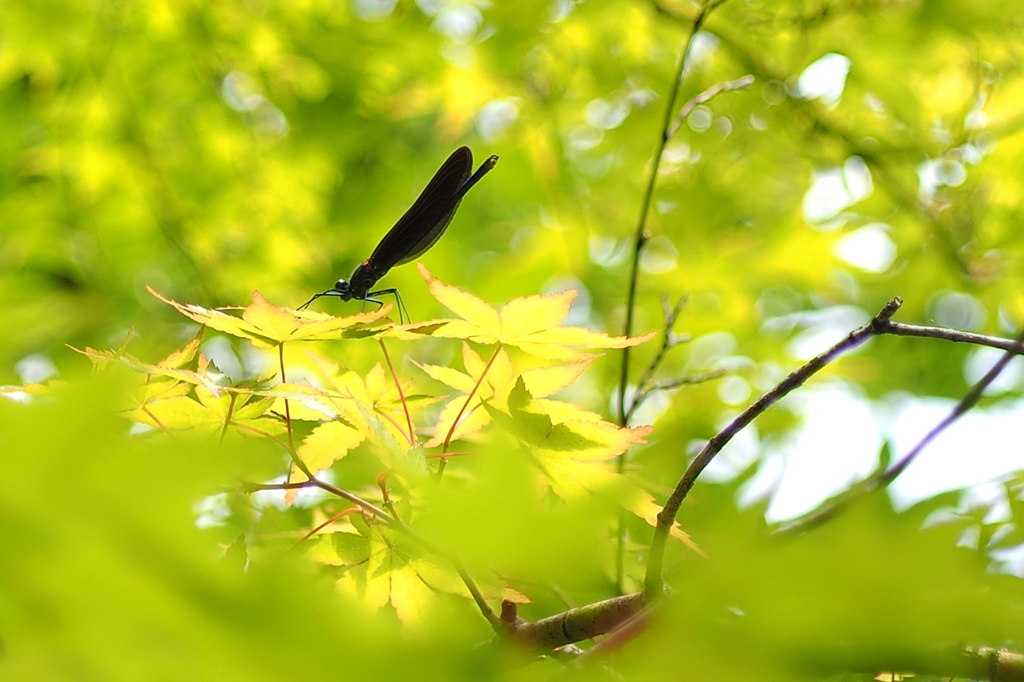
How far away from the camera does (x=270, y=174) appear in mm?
1854

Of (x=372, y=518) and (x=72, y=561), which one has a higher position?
(x=372, y=518)

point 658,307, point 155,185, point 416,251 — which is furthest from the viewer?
point 155,185

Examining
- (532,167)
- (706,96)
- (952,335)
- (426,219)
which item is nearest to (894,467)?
(952,335)

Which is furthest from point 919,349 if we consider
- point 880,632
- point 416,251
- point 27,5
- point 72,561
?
point 27,5

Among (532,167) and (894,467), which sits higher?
(532,167)

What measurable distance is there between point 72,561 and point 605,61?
151cm

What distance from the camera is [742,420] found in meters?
0.36

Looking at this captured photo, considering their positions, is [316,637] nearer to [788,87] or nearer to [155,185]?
[788,87]

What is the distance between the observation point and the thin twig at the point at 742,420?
0.35m

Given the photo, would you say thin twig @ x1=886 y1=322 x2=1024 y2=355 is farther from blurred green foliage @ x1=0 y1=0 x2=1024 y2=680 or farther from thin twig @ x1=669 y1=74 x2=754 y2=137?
thin twig @ x1=669 y1=74 x2=754 y2=137

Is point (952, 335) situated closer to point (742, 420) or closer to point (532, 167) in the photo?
point (742, 420)

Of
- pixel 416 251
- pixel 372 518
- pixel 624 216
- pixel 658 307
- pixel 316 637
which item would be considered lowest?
pixel 316 637

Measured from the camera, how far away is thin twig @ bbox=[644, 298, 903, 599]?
347 millimetres

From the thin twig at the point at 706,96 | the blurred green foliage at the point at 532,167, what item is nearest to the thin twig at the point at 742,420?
the blurred green foliage at the point at 532,167
